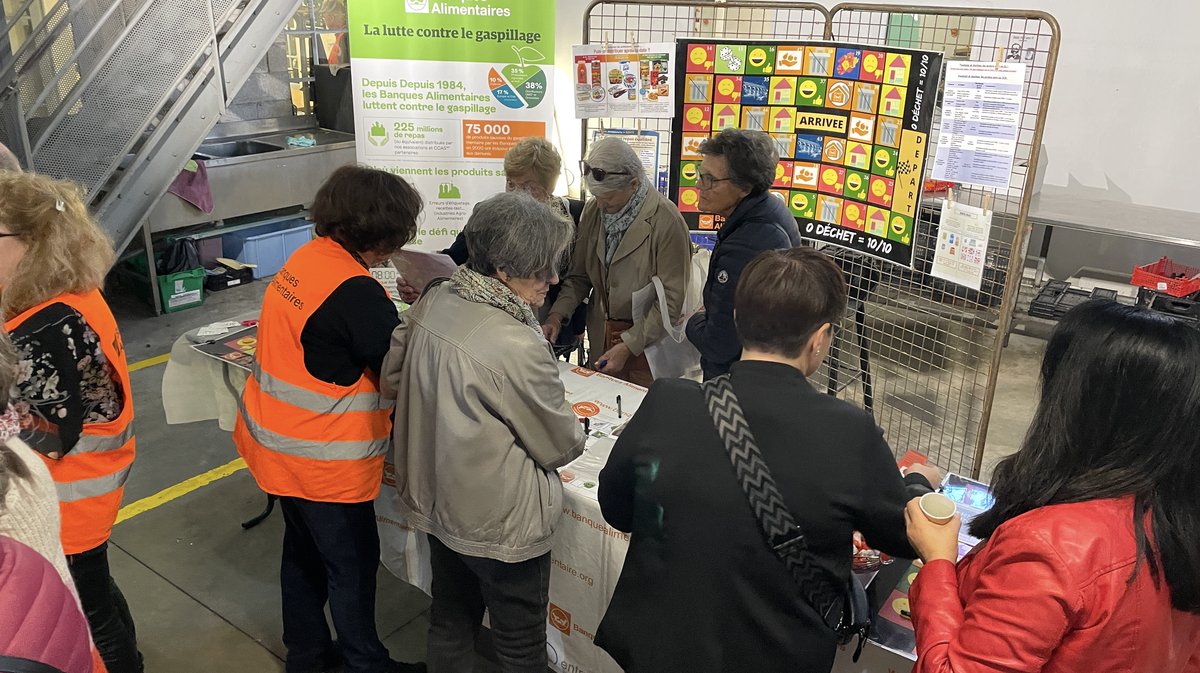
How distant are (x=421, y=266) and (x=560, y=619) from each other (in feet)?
4.64

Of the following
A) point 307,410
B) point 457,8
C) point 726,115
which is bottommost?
point 307,410

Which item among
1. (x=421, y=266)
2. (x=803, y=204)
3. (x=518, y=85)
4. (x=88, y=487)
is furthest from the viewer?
(x=518, y=85)

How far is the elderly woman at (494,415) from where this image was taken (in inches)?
76.2

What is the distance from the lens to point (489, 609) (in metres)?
2.18

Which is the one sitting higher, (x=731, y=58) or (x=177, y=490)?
(x=731, y=58)

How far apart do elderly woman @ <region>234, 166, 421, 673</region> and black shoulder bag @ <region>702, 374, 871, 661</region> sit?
107 centimetres

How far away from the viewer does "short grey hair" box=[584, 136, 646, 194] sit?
3.13m

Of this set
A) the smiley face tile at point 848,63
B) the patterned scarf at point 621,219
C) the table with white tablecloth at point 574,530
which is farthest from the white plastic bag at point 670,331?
the smiley face tile at point 848,63

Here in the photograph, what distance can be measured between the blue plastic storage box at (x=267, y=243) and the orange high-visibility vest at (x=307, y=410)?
473 cm

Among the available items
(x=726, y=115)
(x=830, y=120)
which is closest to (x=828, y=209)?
(x=830, y=120)

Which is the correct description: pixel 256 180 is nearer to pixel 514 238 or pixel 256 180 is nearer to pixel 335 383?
pixel 335 383

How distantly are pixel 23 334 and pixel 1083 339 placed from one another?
215 cm

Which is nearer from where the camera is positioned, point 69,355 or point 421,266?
point 69,355

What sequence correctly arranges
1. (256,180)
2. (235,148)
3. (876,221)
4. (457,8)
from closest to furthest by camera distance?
(876,221) → (457,8) → (256,180) → (235,148)
